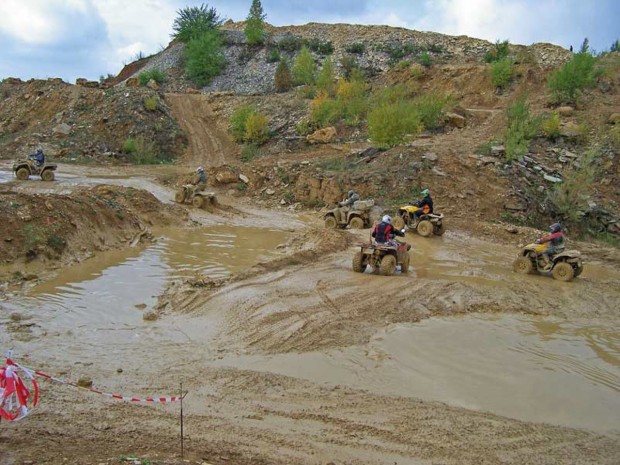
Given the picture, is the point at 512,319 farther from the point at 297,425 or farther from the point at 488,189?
the point at 488,189

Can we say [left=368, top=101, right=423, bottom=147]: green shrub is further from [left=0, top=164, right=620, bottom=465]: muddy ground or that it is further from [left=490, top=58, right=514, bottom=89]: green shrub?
[left=490, top=58, right=514, bottom=89]: green shrub

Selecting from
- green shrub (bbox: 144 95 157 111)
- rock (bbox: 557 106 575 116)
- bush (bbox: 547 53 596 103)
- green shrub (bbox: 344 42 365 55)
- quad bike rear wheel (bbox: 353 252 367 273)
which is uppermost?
green shrub (bbox: 344 42 365 55)

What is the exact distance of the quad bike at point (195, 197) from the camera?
19.7 meters

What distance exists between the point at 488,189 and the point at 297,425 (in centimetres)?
1539

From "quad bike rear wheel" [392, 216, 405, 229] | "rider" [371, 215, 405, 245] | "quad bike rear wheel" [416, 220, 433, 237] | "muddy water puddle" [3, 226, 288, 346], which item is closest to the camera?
"muddy water puddle" [3, 226, 288, 346]

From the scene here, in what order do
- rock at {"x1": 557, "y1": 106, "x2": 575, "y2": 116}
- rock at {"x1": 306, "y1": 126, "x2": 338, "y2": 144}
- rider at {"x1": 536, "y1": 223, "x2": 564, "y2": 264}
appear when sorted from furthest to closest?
rock at {"x1": 306, "y1": 126, "x2": 338, "y2": 144} < rock at {"x1": 557, "y1": 106, "x2": 575, "y2": 116} < rider at {"x1": 536, "y1": 223, "x2": 564, "y2": 264}

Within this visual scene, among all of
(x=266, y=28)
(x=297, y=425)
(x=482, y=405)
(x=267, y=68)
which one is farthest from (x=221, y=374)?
(x=266, y=28)

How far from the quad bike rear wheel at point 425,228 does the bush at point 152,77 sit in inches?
1291

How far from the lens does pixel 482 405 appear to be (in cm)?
660

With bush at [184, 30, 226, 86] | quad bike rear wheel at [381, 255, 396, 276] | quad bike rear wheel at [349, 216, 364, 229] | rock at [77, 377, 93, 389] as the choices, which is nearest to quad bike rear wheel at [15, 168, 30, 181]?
quad bike rear wheel at [349, 216, 364, 229]

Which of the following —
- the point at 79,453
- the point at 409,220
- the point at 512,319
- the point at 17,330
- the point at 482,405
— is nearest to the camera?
the point at 79,453

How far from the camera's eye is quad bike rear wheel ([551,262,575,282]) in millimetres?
12297

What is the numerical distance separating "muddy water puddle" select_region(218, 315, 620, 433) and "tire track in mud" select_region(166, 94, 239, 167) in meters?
22.6

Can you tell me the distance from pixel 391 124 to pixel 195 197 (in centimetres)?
842
